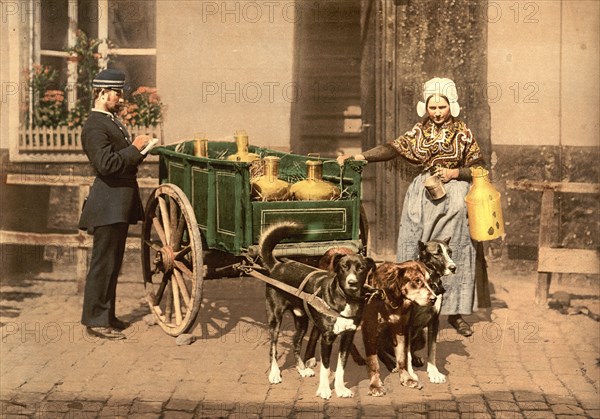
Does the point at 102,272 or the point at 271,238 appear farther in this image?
the point at 102,272

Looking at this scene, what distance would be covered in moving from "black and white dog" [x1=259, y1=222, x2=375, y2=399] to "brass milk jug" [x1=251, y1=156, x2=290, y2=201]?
0.26 metres

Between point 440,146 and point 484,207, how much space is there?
57cm

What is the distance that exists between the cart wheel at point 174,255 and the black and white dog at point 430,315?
1435mm

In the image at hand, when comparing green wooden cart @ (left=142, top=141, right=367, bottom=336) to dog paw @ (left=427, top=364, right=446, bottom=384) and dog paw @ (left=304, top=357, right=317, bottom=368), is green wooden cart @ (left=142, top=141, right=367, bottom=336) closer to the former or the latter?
dog paw @ (left=304, top=357, right=317, bottom=368)

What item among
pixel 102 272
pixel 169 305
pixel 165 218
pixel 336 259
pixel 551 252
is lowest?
pixel 169 305

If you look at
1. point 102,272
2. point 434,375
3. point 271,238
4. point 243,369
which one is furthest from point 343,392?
point 102,272

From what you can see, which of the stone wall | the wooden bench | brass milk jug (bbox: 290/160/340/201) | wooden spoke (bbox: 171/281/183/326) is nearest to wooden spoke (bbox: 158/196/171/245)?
wooden spoke (bbox: 171/281/183/326)

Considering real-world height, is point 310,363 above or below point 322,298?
below

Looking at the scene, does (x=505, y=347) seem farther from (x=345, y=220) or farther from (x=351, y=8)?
(x=351, y=8)

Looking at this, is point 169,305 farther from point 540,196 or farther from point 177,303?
point 540,196

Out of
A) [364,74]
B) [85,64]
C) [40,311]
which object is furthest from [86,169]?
[364,74]

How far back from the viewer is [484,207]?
813 centimetres

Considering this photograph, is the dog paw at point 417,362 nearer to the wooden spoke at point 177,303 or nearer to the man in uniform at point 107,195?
the wooden spoke at point 177,303

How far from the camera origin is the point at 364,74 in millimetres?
10742
